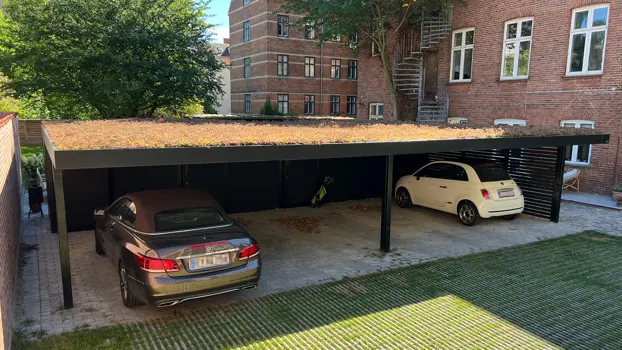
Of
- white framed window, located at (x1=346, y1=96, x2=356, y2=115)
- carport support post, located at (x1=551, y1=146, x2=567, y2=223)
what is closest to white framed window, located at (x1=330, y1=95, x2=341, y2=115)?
white framed window, located at (x1=346, y1=96, x2=356, y2=115)

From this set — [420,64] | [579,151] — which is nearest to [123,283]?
[579,151]

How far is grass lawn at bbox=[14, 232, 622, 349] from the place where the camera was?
470cm

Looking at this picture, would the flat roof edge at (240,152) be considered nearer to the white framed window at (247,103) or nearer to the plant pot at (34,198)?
the plant pot at (34,198)

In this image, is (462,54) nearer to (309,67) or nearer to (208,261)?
(208,261)

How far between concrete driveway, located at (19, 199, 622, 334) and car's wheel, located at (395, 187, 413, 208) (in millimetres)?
292

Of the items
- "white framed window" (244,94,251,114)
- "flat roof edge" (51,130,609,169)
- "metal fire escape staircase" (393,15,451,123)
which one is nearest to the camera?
"flat roof edge" (51,130,609,169)

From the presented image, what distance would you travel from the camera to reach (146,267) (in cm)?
482

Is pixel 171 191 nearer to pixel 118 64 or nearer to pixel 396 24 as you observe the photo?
pixel 118 64

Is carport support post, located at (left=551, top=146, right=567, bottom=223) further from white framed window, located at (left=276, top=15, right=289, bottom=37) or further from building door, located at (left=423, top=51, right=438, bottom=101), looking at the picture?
white framed window, located at (left=276, top=15, right=289, bottom=37)

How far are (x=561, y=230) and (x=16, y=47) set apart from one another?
61.6 feet

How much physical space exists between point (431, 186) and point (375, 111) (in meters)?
15.5

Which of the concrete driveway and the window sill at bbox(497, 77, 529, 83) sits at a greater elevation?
the window sill at bbox(497, 77, 529, 83)

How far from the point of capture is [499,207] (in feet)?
31.6

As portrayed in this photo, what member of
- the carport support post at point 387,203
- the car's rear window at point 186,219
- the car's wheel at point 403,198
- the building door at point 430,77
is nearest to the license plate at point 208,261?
the car's rear window at point 186,219
